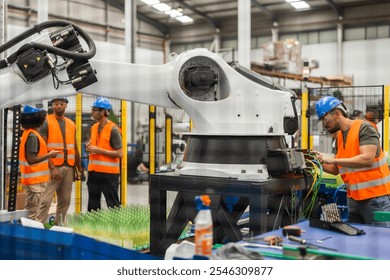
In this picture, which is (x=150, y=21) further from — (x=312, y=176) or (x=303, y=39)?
(x=303, y=39)

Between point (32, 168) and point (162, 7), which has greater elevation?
point (162, 7)

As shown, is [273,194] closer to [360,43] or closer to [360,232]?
[360,232]

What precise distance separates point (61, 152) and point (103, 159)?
296 millimetres

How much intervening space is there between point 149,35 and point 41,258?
303 centimetres

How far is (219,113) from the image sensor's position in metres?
1.55

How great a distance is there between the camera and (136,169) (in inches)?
221

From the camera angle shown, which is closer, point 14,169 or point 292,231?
point 292,231

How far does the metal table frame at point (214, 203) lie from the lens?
1.42 meters

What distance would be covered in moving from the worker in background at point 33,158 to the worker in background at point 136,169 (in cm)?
227

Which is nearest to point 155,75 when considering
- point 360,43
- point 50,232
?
point 50,232

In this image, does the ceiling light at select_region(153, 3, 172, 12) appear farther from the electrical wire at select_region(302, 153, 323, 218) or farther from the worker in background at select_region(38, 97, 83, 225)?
the electrical wire at select_region(302, 153, 323, 218)

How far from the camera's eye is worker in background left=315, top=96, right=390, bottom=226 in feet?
A: 6.37

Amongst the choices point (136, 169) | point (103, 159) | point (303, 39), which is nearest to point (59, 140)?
point (103, 159)

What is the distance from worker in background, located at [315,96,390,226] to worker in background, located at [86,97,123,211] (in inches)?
62.4
